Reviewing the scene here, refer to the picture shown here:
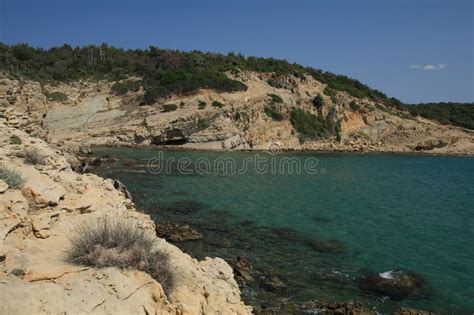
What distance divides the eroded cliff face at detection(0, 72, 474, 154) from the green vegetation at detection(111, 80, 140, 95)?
0.80 meters

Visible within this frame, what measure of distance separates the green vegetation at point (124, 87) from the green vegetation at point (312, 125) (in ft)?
68.5

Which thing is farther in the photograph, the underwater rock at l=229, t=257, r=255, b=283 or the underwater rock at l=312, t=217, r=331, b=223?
the underwater rock at l=312, t=217, r=331, b=223

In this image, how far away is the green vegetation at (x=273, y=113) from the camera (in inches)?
2158

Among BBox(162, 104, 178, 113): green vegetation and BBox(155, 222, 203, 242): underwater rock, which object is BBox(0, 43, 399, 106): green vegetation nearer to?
BBox(162, 104, 178, 113): green vegetation

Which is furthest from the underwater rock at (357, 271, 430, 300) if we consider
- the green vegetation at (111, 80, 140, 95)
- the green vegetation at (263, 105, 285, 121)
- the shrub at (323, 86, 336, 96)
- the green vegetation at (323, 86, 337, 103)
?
the shrub at (323, 86, 336, 96)

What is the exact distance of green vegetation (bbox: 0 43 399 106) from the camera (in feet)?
179

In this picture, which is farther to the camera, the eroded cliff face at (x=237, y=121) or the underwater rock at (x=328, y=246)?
the eroded cliff face at (x=237, y=121)

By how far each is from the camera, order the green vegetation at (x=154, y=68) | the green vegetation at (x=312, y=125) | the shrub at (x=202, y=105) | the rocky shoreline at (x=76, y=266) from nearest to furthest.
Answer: the rocky shoreline at (x=76, y=266) < the shrub at (x=202, y=105) < the green vegetation at (x=154, y=68) < the green vegetation at (x=312, y=125)

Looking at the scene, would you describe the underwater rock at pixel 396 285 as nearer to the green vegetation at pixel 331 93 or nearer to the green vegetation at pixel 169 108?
the green vegetation at pixel 169 108

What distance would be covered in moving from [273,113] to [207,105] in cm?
886

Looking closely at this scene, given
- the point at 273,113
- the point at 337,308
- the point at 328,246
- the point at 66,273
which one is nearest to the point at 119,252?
the point at 66,273

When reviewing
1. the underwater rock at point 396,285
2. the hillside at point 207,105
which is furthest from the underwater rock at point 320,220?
the hillside at point 207,105

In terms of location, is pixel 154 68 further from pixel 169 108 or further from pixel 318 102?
pixel 318 102

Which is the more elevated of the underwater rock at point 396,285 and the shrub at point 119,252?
the shrub at point 119,252
